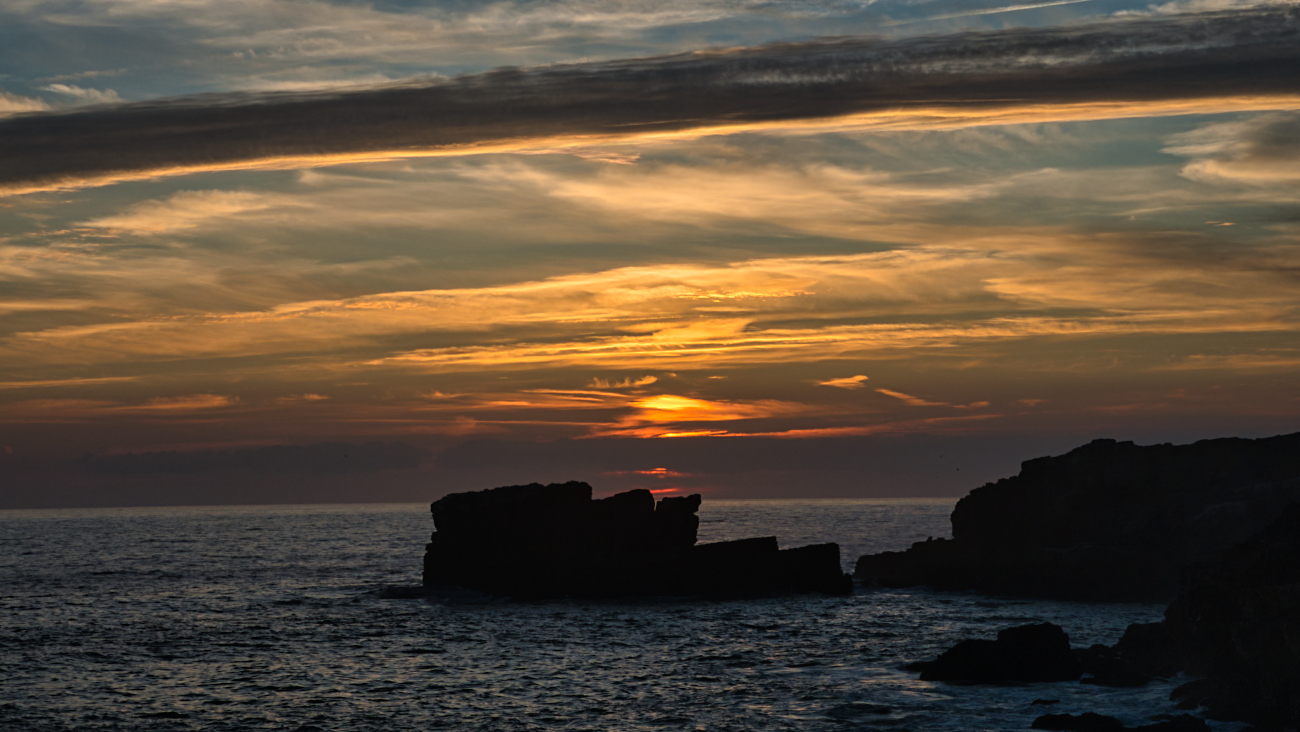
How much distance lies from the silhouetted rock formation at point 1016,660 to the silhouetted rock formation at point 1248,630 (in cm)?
432

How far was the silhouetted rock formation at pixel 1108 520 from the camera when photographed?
213 feet

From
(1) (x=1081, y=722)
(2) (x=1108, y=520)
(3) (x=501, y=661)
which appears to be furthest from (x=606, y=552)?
(1) (x=1081, y=722)

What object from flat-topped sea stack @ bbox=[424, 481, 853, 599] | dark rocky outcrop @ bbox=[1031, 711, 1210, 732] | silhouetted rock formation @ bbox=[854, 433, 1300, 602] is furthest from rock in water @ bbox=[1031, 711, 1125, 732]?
flat-topped sea stack @ bbox=[424, 481, 853, 599]

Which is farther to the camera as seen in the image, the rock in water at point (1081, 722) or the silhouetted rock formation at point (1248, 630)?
the rock in water at point (1081, 722)

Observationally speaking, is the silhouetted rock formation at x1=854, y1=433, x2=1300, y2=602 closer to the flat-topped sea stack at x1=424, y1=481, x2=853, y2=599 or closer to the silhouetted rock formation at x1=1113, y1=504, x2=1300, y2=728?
the flat-topped sea stack at x1=424, y1=481, x2=853, y2=599

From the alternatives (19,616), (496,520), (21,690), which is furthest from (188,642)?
(496,520)

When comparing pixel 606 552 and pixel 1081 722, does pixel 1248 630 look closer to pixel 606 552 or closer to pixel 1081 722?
pixel 1081 722

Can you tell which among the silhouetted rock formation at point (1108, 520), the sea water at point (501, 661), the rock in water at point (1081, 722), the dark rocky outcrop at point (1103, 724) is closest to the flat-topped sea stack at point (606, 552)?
the sea water at point (501, 661)

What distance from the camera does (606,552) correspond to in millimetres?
74125

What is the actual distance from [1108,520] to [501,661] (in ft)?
151

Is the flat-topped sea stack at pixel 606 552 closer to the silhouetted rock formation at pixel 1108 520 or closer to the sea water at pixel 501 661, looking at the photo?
the sea water at pixel 501 661

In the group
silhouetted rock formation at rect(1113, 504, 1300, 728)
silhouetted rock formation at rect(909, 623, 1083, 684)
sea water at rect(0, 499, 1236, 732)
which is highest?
silhouetted rock formation at rect(1113, 504, 1300, 728)

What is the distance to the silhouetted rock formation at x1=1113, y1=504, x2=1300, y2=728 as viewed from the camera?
27844 millimetres

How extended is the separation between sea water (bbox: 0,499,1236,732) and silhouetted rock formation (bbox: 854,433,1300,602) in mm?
3399
